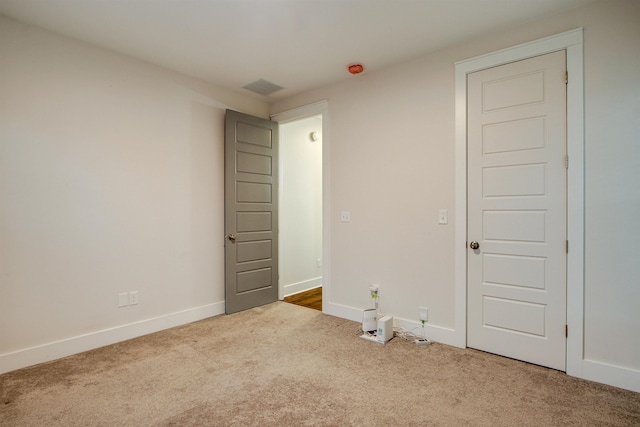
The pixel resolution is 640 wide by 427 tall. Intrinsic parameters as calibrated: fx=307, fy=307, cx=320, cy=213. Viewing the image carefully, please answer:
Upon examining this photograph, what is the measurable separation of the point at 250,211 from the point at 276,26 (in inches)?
82.9

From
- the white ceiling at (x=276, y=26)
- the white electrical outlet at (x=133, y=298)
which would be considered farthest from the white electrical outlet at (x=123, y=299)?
the white ceiling at (x=276, y=26)

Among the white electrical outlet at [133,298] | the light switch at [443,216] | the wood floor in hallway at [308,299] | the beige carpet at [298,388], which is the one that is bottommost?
the wood floor in hallway at [308,299]

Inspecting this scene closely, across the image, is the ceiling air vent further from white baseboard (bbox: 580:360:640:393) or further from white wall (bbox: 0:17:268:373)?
white baseboard (bbox: 580:360:640:393)

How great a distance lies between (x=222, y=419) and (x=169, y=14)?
2.79m

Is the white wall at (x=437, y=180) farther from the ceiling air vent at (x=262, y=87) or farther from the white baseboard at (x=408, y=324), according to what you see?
the ceiling air vent at (x=262, y=87)

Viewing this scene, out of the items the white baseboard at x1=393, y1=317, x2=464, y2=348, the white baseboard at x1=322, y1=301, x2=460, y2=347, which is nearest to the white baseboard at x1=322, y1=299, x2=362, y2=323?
the white baseboard at x1=322, y1=301, x2=460, y2=347

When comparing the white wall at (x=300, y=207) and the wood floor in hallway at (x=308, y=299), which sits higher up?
the white wall at (x=300, y=207)

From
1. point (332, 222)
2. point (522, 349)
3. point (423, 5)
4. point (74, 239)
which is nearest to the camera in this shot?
point (423, 5)

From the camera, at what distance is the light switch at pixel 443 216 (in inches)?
110

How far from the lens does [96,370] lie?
7.63ft

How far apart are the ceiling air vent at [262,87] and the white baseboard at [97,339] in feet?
8.58

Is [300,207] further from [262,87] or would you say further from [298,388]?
[298,388]

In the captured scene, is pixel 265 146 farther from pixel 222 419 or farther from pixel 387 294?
pixel 222 419

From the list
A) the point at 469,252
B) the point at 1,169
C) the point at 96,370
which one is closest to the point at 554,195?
the point at 469,252
